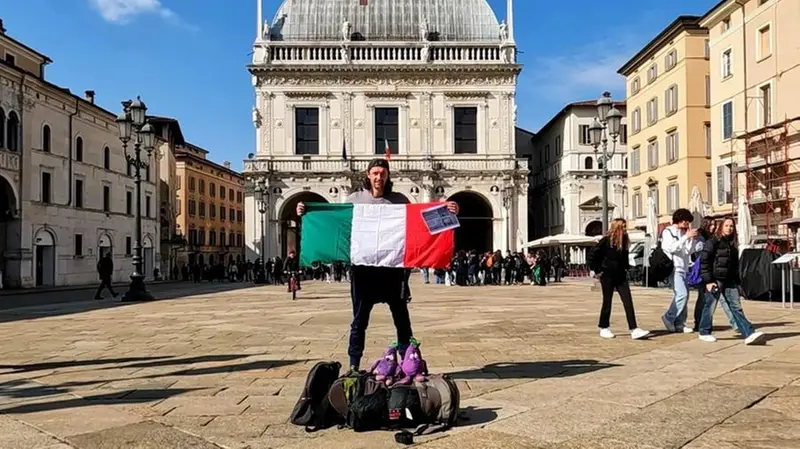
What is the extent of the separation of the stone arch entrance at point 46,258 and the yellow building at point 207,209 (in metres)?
30.0

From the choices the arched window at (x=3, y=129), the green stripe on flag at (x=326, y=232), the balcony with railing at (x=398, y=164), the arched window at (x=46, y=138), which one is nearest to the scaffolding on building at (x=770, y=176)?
the balcony with railing at (x=398, y=164)

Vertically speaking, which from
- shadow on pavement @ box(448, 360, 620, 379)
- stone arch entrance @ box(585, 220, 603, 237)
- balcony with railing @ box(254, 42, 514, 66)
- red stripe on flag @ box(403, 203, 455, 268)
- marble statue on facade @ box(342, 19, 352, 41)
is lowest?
shadow on pavement @ box(448, 360, 620, 379)

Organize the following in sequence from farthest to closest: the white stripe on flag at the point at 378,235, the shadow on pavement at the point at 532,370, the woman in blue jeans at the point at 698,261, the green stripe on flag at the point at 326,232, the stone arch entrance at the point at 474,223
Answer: the stone arch entrance at the point at 474,223, the woman in blue jeans at the point at 698,261, the shadow on pavement at the point at 532,370, the green stripe on flag at the point at 326,232, the white stripe on flag at the point at 378,235

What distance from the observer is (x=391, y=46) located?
171ft

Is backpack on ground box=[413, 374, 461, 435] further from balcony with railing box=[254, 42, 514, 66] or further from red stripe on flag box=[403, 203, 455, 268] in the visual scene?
balcony with railing box=[254, 42, 514, 66]

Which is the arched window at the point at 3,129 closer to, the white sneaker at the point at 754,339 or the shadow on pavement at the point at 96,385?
the shadow on pavement at the point at 96,385

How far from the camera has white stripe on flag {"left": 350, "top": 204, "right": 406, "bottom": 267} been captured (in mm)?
6555

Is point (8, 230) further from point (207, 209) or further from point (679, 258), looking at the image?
point (207, 209)

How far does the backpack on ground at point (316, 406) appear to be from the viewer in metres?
5.37

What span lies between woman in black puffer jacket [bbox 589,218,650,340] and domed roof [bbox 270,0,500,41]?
4505cm

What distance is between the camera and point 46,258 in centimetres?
3919

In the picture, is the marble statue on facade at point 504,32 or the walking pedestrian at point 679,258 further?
the marble statue on facade at point 504,32

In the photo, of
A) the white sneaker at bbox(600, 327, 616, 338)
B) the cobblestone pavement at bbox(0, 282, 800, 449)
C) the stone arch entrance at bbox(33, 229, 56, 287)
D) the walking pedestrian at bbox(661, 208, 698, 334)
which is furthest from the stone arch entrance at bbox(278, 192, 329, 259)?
the white sneaker at bbox(600, 327, 616, 338)

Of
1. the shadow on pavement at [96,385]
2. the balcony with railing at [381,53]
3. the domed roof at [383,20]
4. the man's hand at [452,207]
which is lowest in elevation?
the shadow on pavement at [96,385]
